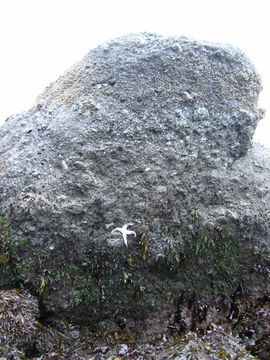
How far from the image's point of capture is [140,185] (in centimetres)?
376

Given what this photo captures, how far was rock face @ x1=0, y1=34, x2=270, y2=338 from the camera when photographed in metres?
3.53

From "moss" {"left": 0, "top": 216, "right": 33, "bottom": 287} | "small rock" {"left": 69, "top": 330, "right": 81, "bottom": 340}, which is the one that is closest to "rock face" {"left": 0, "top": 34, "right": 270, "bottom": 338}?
"moss" {"left": 0, "top": 216, "right": 33, "bottom": 287}

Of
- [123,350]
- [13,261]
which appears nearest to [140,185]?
[13,261]

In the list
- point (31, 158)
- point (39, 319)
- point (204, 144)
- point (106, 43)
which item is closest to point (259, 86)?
point (204, 144)

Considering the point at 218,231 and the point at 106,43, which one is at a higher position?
the point at 106,43

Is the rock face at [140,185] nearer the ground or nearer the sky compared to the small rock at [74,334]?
nearer the sky

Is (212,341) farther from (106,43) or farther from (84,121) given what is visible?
(106,43)

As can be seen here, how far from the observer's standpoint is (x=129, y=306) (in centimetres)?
356

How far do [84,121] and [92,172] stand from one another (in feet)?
1.46

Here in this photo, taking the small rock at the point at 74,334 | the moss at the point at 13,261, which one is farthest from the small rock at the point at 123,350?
the moss at the point at 13,261

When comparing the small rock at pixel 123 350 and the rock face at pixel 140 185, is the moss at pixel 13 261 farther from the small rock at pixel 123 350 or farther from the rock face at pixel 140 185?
the small rock at pixel 123 350

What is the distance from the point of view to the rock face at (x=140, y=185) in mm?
3531

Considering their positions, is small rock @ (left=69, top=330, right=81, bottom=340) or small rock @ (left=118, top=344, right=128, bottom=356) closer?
small rock @ (left=118, top=344, right=128, bottom=356)

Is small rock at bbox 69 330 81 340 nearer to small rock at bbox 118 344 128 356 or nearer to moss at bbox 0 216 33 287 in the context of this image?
small rock at bbox 118 344 128 356
